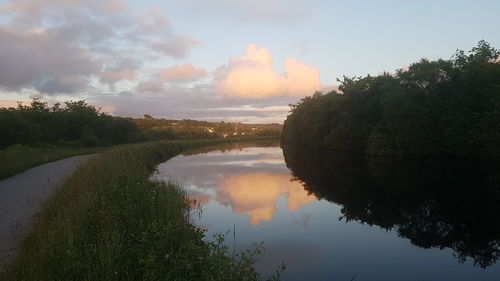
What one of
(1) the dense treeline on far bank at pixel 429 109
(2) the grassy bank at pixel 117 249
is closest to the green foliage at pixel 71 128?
(1) the dense treeline on far bank at pixel 429 109

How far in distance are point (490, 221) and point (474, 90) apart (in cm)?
2495

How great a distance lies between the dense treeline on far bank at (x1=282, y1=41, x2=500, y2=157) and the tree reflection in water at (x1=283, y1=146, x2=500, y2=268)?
5.28m

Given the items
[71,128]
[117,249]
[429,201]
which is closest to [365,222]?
[429,201]

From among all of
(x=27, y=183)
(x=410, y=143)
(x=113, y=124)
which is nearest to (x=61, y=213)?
(x=27, y=183)

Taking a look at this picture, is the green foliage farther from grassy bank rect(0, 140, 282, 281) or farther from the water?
grassy bank rect(0, 140, 282, 281)

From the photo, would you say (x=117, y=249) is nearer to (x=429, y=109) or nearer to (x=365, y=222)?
(x=365, y=222)

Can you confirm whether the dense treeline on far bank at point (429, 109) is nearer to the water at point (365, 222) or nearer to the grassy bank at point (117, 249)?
the water at point (365, 222)

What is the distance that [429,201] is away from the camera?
57.5 ft

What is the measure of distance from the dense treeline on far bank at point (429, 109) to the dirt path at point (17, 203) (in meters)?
31.2

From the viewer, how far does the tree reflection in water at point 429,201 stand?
38.8ft

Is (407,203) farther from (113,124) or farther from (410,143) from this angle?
(113,124)

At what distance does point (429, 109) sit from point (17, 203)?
3598 centimetres

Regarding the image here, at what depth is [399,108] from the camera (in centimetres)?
4116

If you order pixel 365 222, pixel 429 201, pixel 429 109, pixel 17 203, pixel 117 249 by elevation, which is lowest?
pixel 365 222
